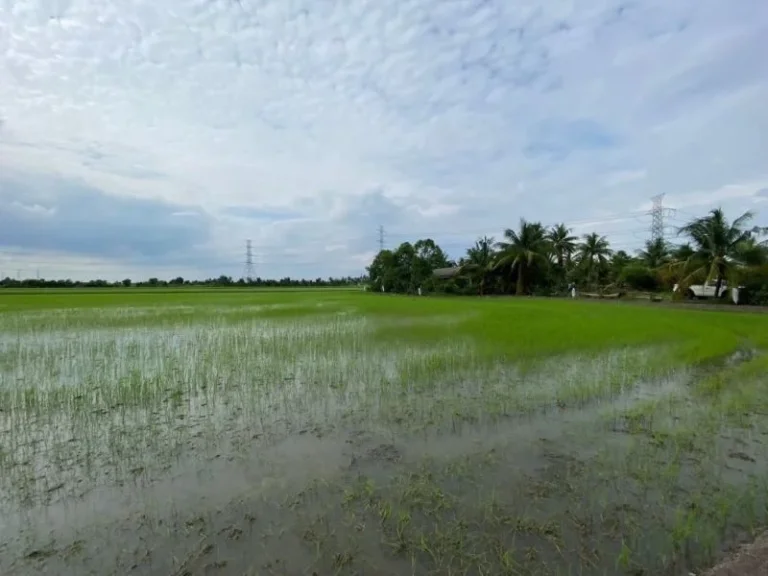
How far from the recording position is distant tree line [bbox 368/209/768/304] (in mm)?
20453

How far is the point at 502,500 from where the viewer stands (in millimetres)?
3289

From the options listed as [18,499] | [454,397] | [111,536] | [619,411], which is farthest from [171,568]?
[619,411]

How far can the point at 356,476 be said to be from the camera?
375 centimetres

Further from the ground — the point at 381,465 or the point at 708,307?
the point at 708,307

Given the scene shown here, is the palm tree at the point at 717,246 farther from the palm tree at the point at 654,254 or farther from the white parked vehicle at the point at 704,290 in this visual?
the palm tree at the point at 654,254

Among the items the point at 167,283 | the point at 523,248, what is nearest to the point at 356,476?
the point at 523,248

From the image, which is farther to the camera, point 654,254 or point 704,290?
point 654,254

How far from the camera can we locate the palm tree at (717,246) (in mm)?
20375

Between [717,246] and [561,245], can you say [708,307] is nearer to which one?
[717,246]

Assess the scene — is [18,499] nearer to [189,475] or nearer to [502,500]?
[189,475]

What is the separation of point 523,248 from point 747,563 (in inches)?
1402

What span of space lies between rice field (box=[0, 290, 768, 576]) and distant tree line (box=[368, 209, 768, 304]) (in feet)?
52.2

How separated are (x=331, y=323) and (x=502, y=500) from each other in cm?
1233

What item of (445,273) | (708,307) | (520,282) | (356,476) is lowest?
(356,476)
